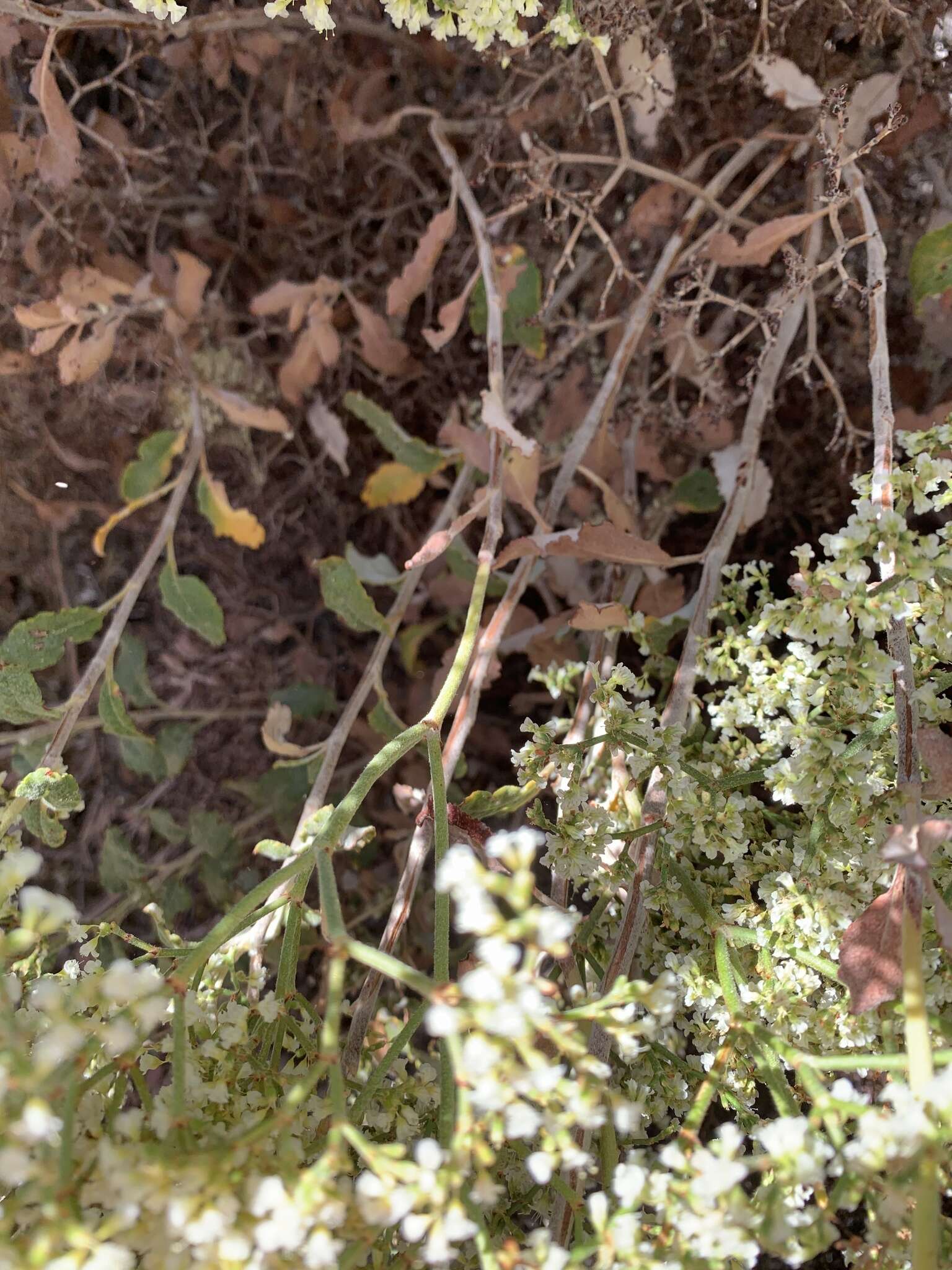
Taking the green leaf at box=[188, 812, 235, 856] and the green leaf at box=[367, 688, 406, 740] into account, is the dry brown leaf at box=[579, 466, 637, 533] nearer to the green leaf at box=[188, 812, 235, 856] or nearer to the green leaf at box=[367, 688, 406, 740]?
the green leaf at box=[367, 688, 406, 740]

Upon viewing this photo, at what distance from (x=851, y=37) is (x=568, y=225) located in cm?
33

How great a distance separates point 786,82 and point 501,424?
1.36ft

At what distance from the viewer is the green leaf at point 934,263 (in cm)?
77

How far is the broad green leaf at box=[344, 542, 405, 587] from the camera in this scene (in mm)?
1014

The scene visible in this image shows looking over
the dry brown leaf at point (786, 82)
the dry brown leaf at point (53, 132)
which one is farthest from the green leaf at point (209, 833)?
the dry brown leaf at point (786, 82)

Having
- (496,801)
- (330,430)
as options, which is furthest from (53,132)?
(496,801)

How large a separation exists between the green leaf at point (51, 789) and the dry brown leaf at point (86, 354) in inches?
16.6

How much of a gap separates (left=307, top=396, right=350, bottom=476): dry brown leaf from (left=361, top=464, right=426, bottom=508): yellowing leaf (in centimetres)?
12

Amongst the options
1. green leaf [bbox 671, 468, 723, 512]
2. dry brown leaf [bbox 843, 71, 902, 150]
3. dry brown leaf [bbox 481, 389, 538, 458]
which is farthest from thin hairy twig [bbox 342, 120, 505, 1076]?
dry brown leaf [bbox 843, 71, 902, 150]

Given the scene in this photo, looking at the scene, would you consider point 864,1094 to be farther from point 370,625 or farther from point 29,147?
point 29,147

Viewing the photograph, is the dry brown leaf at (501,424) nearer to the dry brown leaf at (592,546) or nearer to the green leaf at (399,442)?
the dry brown leaf at (592,546)

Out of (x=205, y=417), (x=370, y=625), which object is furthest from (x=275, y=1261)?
(x=205, y=417)

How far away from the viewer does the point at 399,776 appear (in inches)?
43.4

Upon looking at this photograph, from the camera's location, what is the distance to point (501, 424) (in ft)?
2.62
